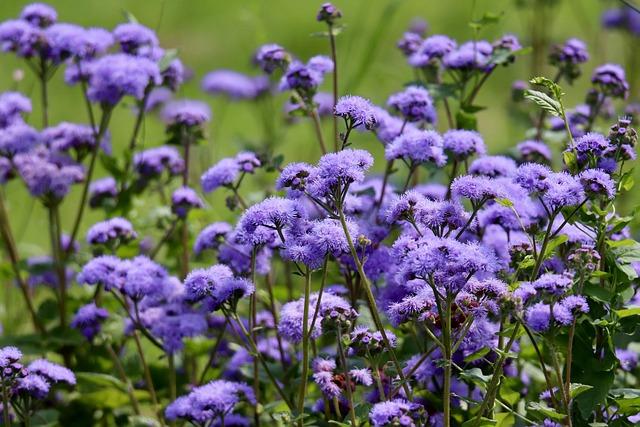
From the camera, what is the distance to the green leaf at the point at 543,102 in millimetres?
2986

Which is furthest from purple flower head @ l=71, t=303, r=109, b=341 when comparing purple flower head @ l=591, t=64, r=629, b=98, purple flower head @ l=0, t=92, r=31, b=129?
purple flower head @ l=591, t=64, r=629, b=98

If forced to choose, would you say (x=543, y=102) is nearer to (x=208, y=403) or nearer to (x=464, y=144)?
(x=464, y=144)

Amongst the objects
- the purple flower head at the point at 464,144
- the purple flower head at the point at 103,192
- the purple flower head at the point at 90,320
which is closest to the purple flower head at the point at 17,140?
the purple flower head at the point at 103,192

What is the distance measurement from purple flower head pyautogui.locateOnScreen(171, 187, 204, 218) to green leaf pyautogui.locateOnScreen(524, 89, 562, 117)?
5.91ft

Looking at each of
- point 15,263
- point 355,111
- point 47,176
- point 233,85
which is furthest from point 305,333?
point 233,85

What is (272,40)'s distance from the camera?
9242 mm

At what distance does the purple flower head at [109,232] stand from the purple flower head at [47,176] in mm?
503

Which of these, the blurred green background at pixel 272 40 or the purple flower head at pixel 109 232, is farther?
the blurred green background at pixel 272 40

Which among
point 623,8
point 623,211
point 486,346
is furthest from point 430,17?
point 486,346

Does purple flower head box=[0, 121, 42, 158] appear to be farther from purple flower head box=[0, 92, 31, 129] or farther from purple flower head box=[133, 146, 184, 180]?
purple flower head box=[133, 146, 184, 180]

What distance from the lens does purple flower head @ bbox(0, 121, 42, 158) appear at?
4.55 meters

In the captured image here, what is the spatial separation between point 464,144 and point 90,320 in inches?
63.4

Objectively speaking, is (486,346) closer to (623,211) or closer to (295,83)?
(295,83)

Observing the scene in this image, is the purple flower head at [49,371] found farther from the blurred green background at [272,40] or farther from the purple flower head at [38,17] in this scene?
the blurred green background at [272,40]
